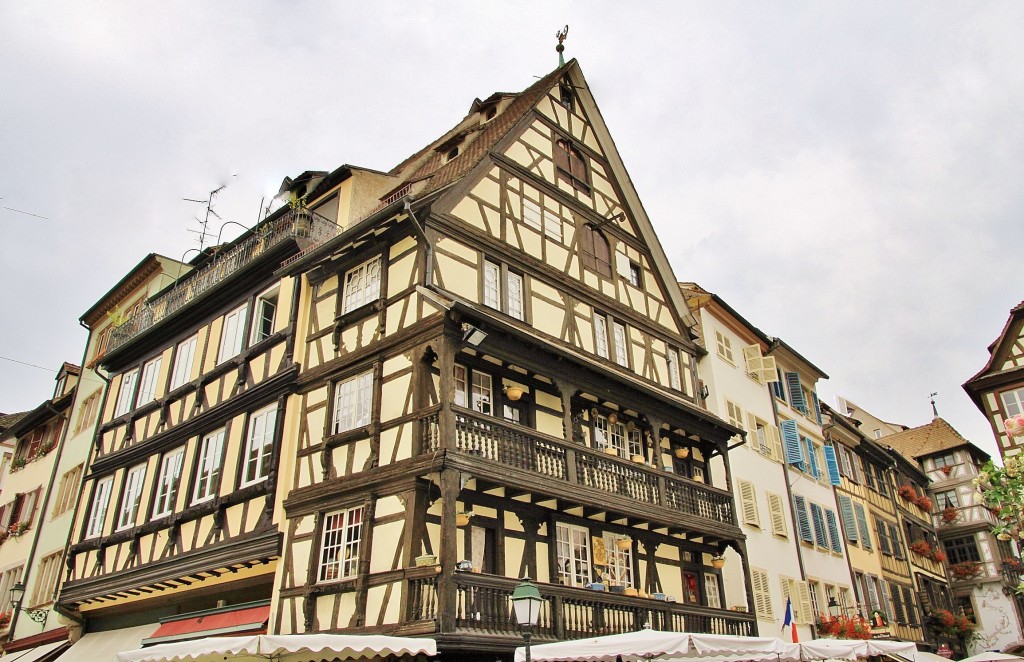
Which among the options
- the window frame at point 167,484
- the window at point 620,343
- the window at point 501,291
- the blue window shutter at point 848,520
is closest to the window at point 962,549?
the blue window shutter at point 848,520

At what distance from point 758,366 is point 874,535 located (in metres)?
10.1

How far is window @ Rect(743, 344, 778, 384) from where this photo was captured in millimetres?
26109

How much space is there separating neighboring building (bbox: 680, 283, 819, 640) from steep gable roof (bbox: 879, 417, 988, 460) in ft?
66.0

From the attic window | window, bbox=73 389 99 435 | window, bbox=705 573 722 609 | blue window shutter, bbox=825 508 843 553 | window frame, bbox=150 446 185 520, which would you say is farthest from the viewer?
blue window shutter, bbox=825 508 843 553

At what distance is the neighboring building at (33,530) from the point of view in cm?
2302

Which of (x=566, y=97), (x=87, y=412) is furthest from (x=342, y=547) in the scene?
(x=87, y=412)

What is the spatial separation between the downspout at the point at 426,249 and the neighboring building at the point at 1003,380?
3132cm

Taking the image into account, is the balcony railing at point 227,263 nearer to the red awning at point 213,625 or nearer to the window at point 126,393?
the window at point 126,393

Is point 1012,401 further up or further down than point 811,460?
further up

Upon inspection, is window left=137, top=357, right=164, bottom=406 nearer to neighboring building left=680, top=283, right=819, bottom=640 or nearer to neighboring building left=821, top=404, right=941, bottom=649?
neighboring building left=680, top=283, right=819, bottom=640

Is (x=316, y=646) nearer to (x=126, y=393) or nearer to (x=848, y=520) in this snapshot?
(x=126, y=393)

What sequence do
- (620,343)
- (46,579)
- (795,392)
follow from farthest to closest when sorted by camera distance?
(795,392) < (46,579) < (620,343)

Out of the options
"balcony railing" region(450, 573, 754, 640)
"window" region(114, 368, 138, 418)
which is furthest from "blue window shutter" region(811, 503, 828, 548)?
"window" region(114, 368, 138, 418)

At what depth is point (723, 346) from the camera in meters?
25.0
